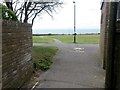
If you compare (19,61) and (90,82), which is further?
(90,82)

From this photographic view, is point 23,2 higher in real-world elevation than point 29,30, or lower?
higher

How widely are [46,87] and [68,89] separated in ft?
2.32

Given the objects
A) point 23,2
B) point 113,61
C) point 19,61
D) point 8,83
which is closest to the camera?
point 113,61

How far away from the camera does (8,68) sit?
775 cm

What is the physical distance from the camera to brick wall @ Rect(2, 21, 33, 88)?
7.48m

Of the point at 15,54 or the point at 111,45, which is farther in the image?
the point at 15,54

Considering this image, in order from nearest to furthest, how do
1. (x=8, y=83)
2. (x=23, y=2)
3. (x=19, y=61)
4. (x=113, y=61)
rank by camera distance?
(x=113, y=61), (x=8, y=83), (x=19, y=61), (x=23, y=2)

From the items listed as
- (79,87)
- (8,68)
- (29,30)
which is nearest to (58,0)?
(29,30)

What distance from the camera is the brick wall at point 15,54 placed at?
748 cm

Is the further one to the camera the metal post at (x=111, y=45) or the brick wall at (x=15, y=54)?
the brick wall at (x=15, y=54)

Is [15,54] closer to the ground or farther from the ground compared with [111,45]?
closer to the ground

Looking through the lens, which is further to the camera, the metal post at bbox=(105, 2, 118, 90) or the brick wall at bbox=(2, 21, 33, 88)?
the brick wall at bbox=(2, 21, 33, 88)

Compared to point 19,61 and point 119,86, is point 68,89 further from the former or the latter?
point 119,86

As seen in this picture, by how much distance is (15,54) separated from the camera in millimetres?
8609
